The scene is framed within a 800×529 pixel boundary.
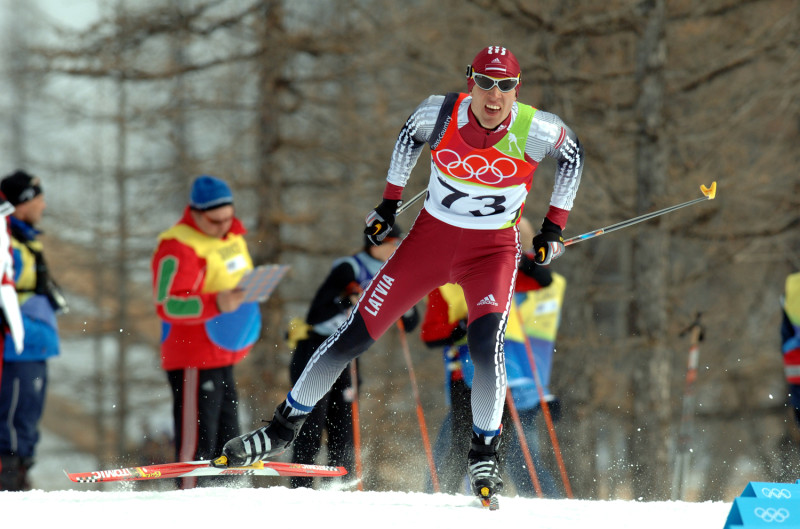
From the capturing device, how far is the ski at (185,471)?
438 cm

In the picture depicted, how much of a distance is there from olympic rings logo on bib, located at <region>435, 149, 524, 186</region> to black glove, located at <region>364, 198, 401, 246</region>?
40cm

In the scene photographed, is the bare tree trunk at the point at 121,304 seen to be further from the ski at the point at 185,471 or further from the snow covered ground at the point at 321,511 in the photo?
the snow covered ground at the point at 321,511

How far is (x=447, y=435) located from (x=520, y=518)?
1.90 metres

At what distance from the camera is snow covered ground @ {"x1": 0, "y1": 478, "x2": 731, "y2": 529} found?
11.4 feet

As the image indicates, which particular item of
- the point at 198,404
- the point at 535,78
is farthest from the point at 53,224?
the point at 198,404

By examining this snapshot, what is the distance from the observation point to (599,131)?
1025cm

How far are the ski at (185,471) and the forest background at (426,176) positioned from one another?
1646 millimetres

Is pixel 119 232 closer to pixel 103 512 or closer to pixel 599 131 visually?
pixel 599 131

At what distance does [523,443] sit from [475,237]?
199 cm

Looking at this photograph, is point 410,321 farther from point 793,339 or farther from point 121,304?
point 121,304

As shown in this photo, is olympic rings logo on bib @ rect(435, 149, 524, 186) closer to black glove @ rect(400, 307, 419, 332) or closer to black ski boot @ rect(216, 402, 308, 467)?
black ski boot @ rect(216, 402, 308, 467)

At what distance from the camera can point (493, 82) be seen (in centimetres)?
405

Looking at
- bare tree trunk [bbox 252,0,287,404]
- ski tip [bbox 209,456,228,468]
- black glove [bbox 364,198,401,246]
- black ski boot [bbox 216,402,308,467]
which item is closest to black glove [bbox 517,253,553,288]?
black glove [bbox 364,198,401,246]

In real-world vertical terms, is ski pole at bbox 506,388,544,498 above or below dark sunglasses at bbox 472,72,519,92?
below
